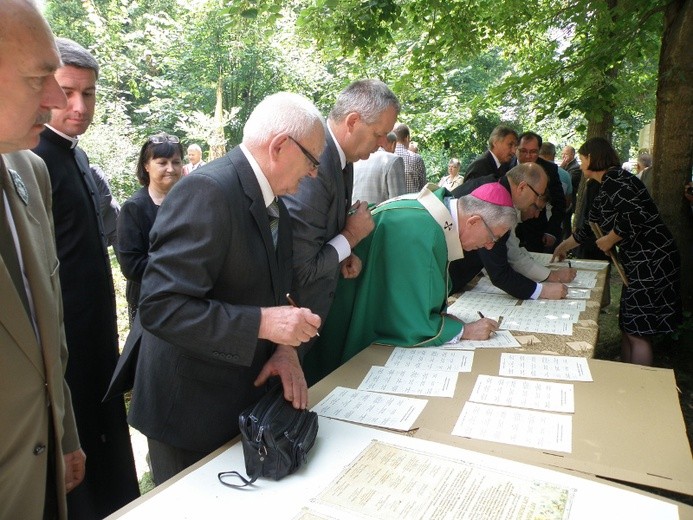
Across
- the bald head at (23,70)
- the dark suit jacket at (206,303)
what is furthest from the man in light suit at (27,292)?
the dark suit jacket at (206,303)

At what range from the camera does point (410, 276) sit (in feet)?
8.27

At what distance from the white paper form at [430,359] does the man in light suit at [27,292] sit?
1.28 metres

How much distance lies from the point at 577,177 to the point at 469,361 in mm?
7960

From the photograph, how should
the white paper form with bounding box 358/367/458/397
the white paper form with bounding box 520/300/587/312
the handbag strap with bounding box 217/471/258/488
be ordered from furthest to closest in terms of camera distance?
the white paper form with bounding box 520/300/587/312, the white paper form with bounding box 358/367/458/397, the handbag strap with bounding box 217/471/258/488

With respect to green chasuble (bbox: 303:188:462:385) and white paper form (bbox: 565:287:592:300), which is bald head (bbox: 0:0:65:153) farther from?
white paper form (bbox: 565:287:592:300)

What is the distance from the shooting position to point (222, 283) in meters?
1.54

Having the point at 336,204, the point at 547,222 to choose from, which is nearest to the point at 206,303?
the point at 336,204

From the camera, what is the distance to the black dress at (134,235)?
2873 millimetres

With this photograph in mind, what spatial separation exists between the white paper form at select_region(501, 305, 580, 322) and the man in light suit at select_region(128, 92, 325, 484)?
160 cm

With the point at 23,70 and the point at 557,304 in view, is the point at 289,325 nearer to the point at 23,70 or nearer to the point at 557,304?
the point at 23,70

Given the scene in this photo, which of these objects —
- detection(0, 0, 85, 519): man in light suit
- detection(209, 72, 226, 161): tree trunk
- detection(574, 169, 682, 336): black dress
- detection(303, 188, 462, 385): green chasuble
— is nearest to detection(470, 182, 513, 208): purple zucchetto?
detection(303, 188, 462, 385): green chasuble

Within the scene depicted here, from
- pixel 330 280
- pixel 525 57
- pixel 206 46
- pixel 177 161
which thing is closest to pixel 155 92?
pixel 206 46

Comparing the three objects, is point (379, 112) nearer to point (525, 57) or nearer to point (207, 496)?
point (207, 496)

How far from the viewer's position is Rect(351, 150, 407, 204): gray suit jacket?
16.9 feet
